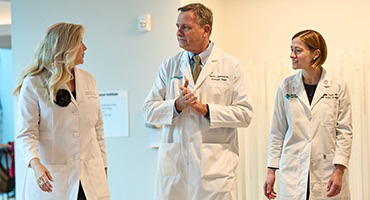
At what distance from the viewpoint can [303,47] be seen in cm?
289

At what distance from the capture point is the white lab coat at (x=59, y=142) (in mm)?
2533

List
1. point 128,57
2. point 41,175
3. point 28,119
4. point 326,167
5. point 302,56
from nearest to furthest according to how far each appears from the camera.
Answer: point 41,175 → point 28,119 → point 326,167 → point 302,56 → point 128,57

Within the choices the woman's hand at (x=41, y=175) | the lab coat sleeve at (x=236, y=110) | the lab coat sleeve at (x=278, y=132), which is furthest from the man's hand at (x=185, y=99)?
the woman's hand at (x=41, y=175)

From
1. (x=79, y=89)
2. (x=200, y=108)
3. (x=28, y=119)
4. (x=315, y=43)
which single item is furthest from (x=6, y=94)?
(x=315, y=43)

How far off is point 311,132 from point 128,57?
1.82 meters

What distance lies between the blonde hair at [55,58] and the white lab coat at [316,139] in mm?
1271

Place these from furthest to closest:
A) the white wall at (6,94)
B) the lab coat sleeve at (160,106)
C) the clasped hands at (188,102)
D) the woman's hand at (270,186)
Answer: the white wall at (6,94), the woman's hand at (270,186), the lab coat sleeve at (160,106), the clasped hands at (188,102)

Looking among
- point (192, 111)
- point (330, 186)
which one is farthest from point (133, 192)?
point (330, 186)

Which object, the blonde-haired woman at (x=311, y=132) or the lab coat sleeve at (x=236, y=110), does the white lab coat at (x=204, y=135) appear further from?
the blonde-haired woman at (x=311, y=132)

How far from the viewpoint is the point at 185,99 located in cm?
259

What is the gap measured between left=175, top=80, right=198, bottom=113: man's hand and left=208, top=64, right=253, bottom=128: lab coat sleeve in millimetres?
127

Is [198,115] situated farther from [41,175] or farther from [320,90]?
[41,175]

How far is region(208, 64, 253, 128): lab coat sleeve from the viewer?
2.66 m

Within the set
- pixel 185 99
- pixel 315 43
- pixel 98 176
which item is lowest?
pixel 98 176
